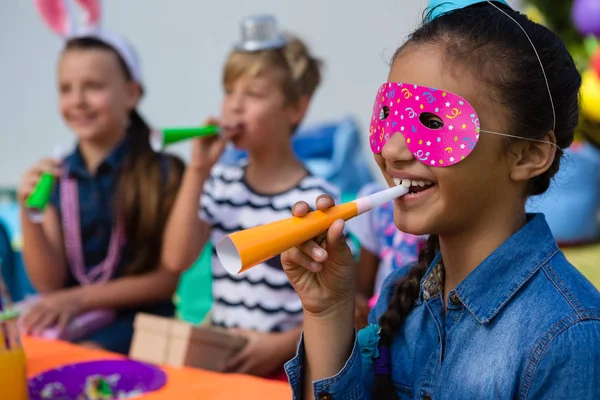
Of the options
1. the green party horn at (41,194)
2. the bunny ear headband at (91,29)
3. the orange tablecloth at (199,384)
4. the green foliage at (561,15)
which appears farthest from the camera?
the green foliage at (561,15)

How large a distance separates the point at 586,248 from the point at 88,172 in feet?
8.96

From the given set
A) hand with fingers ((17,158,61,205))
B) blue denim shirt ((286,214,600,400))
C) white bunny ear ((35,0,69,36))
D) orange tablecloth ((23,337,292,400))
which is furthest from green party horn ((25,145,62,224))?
blue denim shirt ((286,214,600,400))

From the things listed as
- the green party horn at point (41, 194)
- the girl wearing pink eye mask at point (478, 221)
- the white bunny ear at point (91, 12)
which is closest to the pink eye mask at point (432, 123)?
the girl wearing pink eye mask at point (478, 221)

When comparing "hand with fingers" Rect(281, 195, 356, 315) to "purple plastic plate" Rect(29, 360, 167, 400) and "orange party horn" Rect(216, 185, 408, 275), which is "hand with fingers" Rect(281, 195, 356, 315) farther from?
"purple plastic plate" Rect(29, 360, 167, 400)

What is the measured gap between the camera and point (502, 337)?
773 millimetres

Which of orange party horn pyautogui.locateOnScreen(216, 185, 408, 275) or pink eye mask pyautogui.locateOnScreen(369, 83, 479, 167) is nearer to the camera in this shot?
orange party horn pyautogui.locateOnScreen(216, 185, 408, 275)

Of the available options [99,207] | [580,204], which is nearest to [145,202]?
[99,207]

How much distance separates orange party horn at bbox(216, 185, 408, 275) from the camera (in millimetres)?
674

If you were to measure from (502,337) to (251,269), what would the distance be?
89cm

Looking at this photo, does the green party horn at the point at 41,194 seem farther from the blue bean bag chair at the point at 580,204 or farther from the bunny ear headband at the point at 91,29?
the blue bean bag chair at the point at 580,204

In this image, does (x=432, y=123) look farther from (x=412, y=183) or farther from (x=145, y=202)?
(x=145, y=202)

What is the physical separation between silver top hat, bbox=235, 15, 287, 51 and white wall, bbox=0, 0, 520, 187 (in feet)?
3.26

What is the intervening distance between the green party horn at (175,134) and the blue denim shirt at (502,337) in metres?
0.81

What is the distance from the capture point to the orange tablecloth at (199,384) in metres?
1.05
